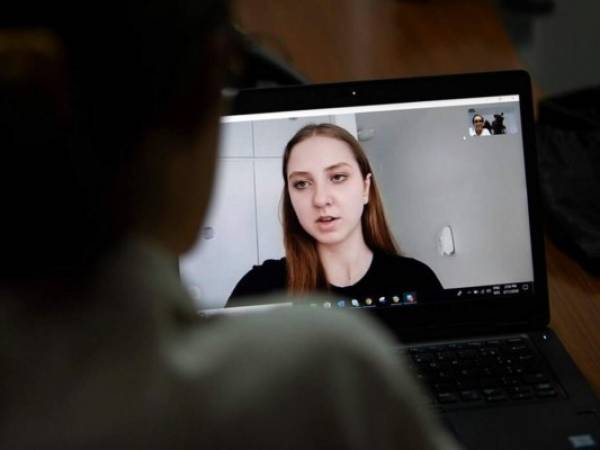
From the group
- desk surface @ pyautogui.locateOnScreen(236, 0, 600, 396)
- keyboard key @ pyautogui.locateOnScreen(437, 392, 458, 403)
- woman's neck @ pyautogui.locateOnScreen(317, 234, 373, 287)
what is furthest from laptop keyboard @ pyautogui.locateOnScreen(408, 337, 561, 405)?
desk surface @ pyautogui.locateOnScreen(236, 0, 600, 396)

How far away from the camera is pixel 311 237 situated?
2.94 ft

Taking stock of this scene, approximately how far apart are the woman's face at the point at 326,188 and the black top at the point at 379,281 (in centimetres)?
5

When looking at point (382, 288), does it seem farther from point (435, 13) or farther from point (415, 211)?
point (435, 13)

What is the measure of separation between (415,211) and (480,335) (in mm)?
169

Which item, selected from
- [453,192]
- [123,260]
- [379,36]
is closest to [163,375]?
[123,260]

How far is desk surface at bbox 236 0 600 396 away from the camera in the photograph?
142 centimetres

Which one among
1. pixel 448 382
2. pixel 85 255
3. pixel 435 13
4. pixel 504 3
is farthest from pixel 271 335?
pixel 504 3

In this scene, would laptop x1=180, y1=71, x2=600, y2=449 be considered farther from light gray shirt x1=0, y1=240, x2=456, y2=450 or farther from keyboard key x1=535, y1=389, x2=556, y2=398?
light gray shirt x1=0, y1=240, x2=456, y2=450

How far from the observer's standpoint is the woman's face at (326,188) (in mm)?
895

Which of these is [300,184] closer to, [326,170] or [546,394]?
[326,170]

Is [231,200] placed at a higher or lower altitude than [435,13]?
lower

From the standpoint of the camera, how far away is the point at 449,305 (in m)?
0.89

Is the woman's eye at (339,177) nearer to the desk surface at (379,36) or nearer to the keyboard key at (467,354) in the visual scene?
the keyboard key at (467,354)

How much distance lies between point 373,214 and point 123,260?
1.93 feet
